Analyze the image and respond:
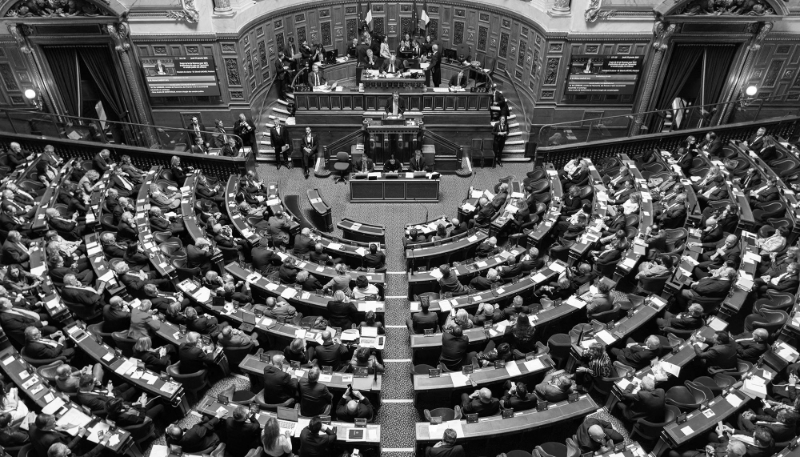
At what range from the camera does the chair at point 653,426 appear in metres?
8.98

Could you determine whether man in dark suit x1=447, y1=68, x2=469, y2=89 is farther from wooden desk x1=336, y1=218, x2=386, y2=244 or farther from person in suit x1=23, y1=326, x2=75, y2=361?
person in suit x1=23, y1=326, x2=75, y2=361

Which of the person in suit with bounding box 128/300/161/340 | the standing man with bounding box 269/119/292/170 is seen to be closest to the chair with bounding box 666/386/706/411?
the person in suit with bounding box 128/300/161/340

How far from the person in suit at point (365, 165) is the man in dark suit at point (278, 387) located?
398 inches

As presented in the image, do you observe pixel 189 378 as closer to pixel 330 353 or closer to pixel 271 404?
pixel 271 404

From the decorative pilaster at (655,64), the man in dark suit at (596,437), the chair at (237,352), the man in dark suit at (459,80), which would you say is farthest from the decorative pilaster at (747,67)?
the chair at (237,352)

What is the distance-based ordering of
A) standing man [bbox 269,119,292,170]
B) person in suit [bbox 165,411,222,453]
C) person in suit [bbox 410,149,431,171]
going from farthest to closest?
standing man [bbox 269,119,292,170] → person in suit [bbox 410,149,431,171] → person in suit [bbox 165,411,222,453]

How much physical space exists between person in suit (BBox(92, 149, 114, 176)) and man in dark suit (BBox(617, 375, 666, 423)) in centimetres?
1634

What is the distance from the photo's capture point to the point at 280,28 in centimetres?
2230

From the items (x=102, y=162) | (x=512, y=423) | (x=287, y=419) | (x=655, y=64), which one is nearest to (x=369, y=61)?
(x=655, y=64)

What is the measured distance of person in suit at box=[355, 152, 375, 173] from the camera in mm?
18584

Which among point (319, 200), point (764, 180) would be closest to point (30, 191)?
point (319, 200)

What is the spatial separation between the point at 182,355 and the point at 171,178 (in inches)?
330

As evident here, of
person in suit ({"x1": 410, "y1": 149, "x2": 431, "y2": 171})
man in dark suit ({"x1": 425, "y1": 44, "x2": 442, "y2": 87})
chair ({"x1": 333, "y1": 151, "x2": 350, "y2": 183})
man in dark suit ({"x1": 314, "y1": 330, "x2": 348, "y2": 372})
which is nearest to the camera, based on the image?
man in dark suit ({"x1": 314, "y1": 330, "x2": 348, "y2": 372})

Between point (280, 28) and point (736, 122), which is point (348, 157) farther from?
point (736, 122)
